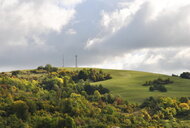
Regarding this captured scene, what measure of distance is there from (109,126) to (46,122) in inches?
934

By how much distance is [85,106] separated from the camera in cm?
18700

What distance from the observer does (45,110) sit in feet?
579

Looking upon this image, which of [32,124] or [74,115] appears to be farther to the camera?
[74,115]

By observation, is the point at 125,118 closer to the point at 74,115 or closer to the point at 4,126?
the point at 74,115

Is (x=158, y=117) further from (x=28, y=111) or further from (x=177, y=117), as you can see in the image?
(x=28, y=111)

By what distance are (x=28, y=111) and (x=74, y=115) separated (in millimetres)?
19077

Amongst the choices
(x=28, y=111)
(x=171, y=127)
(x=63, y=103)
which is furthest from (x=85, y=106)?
(x=171, y=127)

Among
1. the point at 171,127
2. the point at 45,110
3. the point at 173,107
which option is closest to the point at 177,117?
the point at 173,107

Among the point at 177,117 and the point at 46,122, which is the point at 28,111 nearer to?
the point at 46,122

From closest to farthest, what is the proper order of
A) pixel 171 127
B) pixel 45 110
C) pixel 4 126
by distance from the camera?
pixel 4 126
pixel 171 127
pixel 45 110

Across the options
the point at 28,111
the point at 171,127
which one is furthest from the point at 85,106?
the point at 171,127

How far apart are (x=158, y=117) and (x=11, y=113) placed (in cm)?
6261

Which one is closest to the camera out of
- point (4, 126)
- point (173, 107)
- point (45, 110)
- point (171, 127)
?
point (4, 126)

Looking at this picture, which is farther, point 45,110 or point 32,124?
point 45,110
